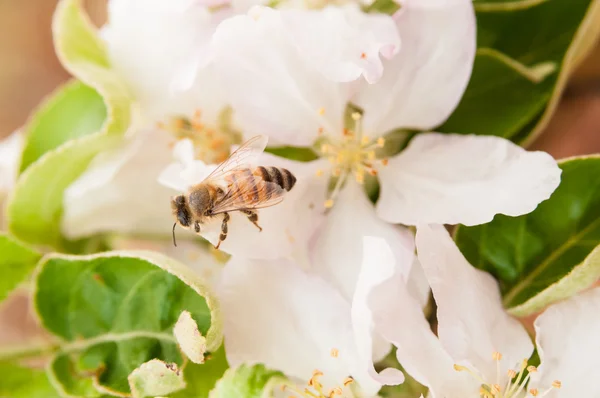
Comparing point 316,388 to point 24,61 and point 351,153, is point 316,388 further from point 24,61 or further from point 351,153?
point 24,61

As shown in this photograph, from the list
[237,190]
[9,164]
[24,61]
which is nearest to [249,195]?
[237,190]

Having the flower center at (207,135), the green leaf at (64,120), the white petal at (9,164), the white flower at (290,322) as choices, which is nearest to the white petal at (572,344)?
the white flower at (290,322)

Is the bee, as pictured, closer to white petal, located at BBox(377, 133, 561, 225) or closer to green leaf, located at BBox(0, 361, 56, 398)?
white petal, located at BBox(377, 133, 561, 225)

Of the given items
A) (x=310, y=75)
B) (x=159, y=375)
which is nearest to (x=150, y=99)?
(x=310, y=75)

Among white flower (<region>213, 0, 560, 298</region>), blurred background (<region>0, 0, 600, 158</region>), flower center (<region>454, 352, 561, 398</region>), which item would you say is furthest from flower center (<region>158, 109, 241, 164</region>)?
blurred background (<region>0, 0, 600, 158</region>)

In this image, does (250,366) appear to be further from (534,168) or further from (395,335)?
(534,168)
